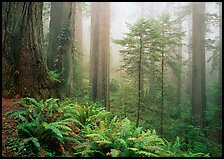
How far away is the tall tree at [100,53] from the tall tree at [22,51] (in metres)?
6.55

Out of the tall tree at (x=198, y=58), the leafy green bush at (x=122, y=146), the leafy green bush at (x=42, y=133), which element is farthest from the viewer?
the tall tree at (x=198, y=58)

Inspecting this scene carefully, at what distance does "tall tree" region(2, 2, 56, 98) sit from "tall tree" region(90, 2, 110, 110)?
258 inches

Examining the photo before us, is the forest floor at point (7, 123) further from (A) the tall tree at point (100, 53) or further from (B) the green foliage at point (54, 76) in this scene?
(A) the tall tree at point (100, 53)

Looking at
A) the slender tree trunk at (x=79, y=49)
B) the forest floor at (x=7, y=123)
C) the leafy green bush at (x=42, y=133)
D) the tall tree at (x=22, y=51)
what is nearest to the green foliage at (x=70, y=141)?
the leafy green bush at (x=42, y=133)

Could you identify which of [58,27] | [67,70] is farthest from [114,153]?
[58,27]

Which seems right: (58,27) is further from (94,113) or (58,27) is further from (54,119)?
(54,119)

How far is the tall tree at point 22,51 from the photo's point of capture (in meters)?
5.96

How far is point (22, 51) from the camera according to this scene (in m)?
6.17

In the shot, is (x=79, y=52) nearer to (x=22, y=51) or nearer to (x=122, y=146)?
(x=22, y=51)

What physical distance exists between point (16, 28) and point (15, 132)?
2782mm

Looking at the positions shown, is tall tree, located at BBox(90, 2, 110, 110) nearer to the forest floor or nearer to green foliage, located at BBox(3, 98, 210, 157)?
the forest floor

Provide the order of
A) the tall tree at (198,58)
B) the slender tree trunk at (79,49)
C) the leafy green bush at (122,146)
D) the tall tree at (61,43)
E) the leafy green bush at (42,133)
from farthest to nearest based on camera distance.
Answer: the tall tree at (198,58), the slender tree trunk at (79,49), the tall tree at (61,43), the leafy green bush at (42,133), the leafy green bush at (122,146)

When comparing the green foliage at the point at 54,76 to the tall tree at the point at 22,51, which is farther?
the green foliage at the point at 54,76

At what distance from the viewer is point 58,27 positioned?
8414 mm
